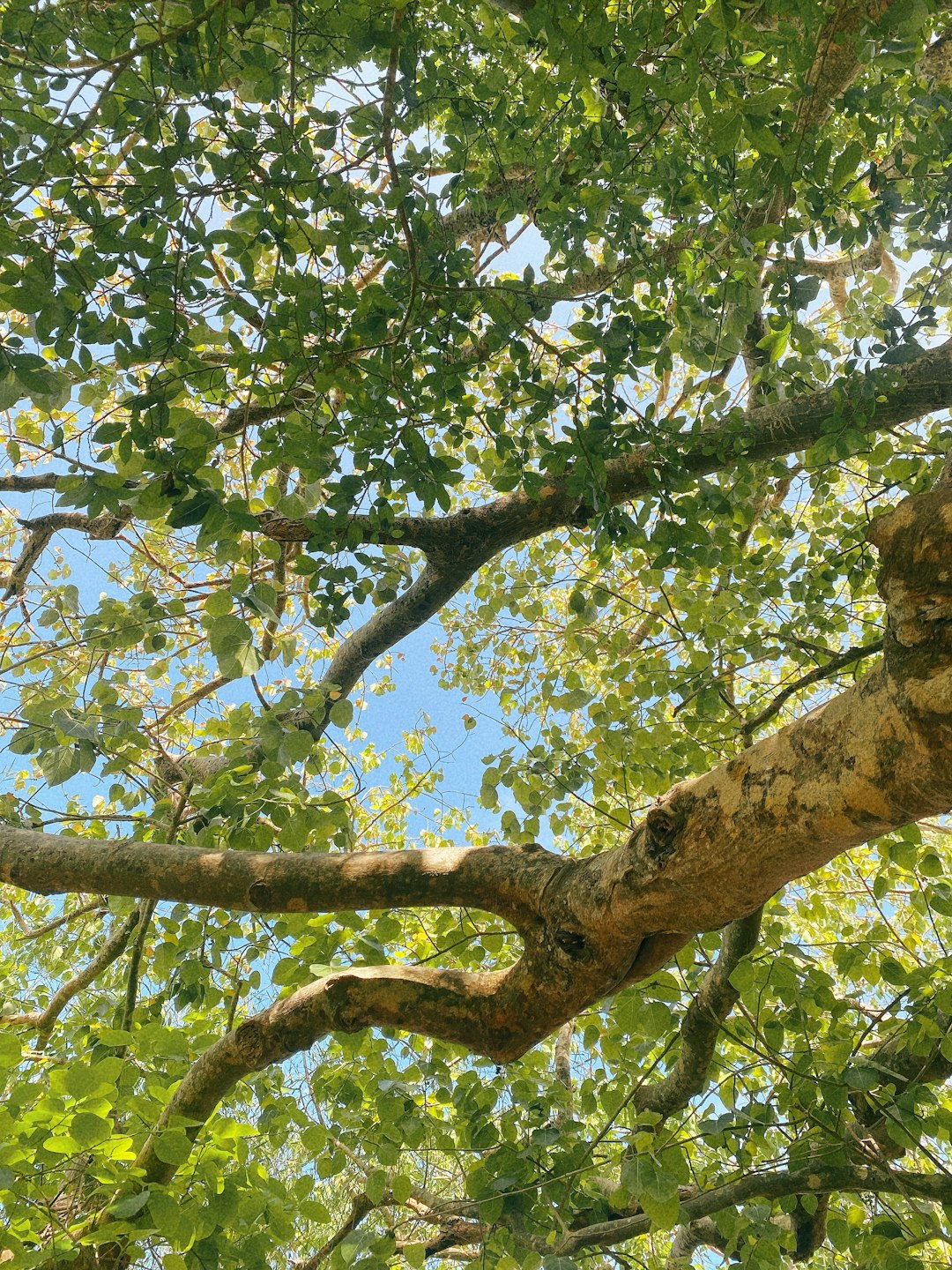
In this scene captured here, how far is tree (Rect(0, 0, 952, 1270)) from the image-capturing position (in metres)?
1.84

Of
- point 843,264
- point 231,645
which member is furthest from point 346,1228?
point 843,264

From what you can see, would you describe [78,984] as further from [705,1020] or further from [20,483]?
[705,1020]

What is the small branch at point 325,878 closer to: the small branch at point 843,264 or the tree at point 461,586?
the tree at point 461,586

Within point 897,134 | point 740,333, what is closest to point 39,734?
point 740,333

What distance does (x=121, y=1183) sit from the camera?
1974 millimetres

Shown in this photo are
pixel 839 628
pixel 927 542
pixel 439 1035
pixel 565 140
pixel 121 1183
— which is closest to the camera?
pixel 927 542

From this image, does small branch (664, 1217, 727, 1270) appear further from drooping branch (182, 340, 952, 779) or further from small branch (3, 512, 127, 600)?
small branch (3, 512, 127, 600)

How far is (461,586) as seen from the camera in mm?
3861

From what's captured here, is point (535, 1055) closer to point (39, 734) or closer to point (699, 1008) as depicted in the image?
point (699, 1008)

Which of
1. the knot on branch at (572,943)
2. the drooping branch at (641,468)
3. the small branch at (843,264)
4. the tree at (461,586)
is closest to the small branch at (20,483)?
the tree at (461,586)

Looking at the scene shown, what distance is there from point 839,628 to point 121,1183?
3.27 m

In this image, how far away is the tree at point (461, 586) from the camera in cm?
184

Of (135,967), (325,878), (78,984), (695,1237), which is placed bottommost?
(695,1237)

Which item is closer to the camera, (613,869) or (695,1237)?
(613,869)
